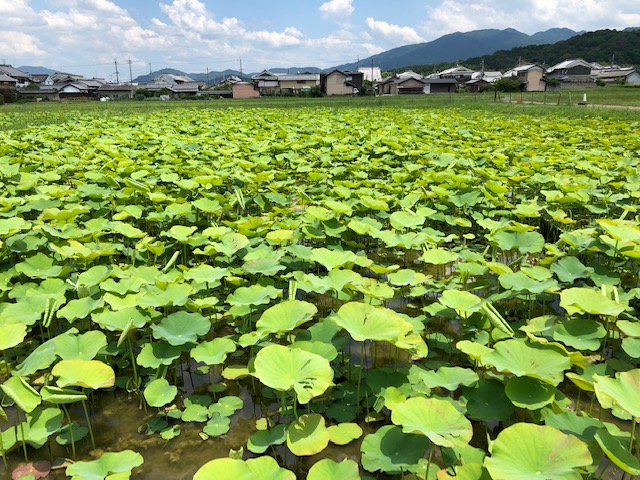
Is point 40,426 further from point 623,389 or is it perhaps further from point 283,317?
point 623,389

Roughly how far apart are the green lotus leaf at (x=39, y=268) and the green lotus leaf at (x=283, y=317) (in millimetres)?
1295

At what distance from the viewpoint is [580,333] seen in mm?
1810

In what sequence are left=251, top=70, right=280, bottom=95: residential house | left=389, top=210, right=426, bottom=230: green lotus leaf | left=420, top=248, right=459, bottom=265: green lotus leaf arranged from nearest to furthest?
left=420, top=248, right=459, bottom=265: green lotus leaf, left=389, top=210, right=426, bottom=230: green lotus leaf, left=251, top=70, right=280, bottom=95: residential house

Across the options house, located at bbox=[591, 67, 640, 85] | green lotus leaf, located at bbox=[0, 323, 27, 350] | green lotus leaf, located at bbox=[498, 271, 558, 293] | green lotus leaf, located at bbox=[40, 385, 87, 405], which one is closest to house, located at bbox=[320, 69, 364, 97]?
house, located at bbox=[591, 67, 640, 85]

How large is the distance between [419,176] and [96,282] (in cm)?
355

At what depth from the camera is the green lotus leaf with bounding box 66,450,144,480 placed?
126cm

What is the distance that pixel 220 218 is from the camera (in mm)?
3896

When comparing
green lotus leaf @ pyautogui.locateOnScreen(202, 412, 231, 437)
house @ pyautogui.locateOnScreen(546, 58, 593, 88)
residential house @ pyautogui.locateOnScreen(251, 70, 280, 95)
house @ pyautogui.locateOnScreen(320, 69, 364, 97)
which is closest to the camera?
green lotus leaf @ pyautogui.locateOnScreen(202, 412, 231, 437)

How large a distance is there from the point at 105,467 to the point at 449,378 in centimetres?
116

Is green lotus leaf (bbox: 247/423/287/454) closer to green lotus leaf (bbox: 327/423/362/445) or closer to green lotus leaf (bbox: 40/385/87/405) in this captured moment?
green lotus leaf (bbox: 327/423/362/445)

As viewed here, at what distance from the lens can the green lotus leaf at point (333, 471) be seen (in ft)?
3.99

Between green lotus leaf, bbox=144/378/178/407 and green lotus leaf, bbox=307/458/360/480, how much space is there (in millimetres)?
712

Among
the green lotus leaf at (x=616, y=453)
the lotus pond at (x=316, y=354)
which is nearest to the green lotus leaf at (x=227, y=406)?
the lotus pond at (x=316, y=354)

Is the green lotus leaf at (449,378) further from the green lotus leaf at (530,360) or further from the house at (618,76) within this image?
the house at (618,76)
